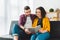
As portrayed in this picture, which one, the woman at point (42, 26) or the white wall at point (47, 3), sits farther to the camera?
the white wall at point (47, 3)

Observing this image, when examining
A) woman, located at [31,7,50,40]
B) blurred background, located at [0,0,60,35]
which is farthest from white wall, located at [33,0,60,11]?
woman, located at [31,7,50,40]

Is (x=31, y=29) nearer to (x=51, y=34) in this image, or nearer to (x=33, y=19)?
(x=33, y=19)

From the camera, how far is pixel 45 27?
326 cm

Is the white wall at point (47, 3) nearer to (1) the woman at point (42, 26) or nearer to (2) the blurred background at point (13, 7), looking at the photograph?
(2) the blurred background at point (13, 7)

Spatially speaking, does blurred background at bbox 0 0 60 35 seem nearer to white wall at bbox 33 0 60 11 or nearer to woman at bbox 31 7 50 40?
white wall at bbox 33 0 60 11

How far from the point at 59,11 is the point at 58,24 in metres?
1.03

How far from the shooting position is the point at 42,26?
11.0ft

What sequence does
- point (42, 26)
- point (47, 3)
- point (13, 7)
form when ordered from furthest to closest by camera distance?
1. point (13, 7)
2. point (47, 3)
3. point (42, 26)

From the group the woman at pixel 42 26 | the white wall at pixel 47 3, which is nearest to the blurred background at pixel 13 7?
→ the white wall at pixel 47 3

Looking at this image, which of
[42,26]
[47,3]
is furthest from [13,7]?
[42,26]

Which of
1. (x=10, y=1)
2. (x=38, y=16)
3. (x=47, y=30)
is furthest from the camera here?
(x=10, y=1)

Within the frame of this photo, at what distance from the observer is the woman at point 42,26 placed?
122 inches

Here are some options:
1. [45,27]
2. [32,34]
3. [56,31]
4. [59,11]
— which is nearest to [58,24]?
[56,31]

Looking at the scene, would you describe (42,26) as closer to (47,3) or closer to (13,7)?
(47,3)
